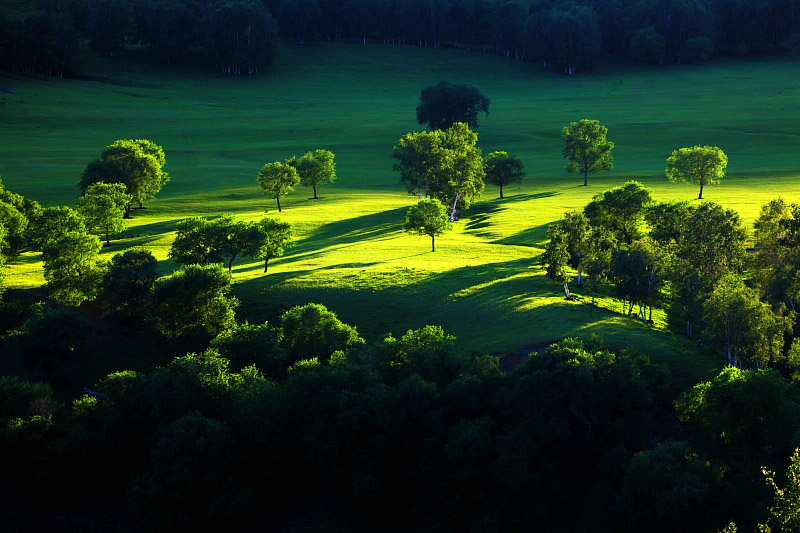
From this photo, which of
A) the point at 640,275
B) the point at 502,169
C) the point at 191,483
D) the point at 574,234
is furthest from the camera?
the point at 502,169

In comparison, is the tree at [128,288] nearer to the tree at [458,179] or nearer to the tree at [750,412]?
the tree at [750,412]

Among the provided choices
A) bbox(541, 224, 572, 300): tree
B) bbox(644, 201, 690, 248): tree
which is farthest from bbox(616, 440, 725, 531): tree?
bbox(644, 201, 690, 248): tree

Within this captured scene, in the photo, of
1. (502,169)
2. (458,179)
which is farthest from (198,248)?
(502,169)

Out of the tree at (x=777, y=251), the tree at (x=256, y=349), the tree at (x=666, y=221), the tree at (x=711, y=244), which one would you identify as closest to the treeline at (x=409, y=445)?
the tree at (x=256, y=349)

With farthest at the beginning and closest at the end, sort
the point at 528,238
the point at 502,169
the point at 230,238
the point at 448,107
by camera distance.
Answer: the point at 448,107 → the point at 502,169 → the point at 528,238 → the point at 230,238

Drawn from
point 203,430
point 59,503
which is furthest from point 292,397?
point 59,503

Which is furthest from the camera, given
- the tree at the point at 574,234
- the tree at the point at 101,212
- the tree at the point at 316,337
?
the tree at the point at 101,212

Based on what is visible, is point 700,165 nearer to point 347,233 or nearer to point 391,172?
point 347,233
